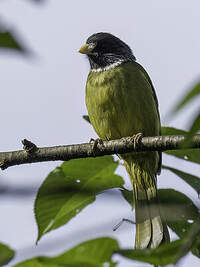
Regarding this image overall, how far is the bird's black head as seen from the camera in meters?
5.91

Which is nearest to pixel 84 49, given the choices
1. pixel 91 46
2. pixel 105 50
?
pixel 91 46

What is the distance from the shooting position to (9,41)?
2.92 ft

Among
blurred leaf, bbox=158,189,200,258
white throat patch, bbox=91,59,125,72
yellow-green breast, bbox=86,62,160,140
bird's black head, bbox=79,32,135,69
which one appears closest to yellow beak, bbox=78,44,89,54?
bird's black head, bbox=79,32,135,69

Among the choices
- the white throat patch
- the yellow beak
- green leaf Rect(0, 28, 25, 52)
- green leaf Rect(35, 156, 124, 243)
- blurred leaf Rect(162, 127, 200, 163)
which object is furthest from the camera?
the yellow beak

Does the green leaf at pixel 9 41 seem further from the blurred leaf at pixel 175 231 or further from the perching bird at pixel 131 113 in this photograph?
the perching bird at pixel 131 113

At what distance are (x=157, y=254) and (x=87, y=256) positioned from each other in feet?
0.66

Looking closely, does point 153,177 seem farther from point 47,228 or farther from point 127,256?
point 127,256

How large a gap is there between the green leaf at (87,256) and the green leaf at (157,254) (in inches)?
5.3

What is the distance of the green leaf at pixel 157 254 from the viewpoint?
1021 mm

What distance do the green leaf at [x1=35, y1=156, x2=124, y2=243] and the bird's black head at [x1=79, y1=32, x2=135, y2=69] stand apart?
12.3ft

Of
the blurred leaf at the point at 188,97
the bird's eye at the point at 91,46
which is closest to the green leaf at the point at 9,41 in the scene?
the blurred leaf at the point at 188,97

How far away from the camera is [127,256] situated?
39.4 inches

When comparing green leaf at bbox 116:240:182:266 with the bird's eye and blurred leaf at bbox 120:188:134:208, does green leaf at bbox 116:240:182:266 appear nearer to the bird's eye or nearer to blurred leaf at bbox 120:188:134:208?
blurred leaf at bbox 120:188:134:208

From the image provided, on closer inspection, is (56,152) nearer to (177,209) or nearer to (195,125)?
(177,209)
